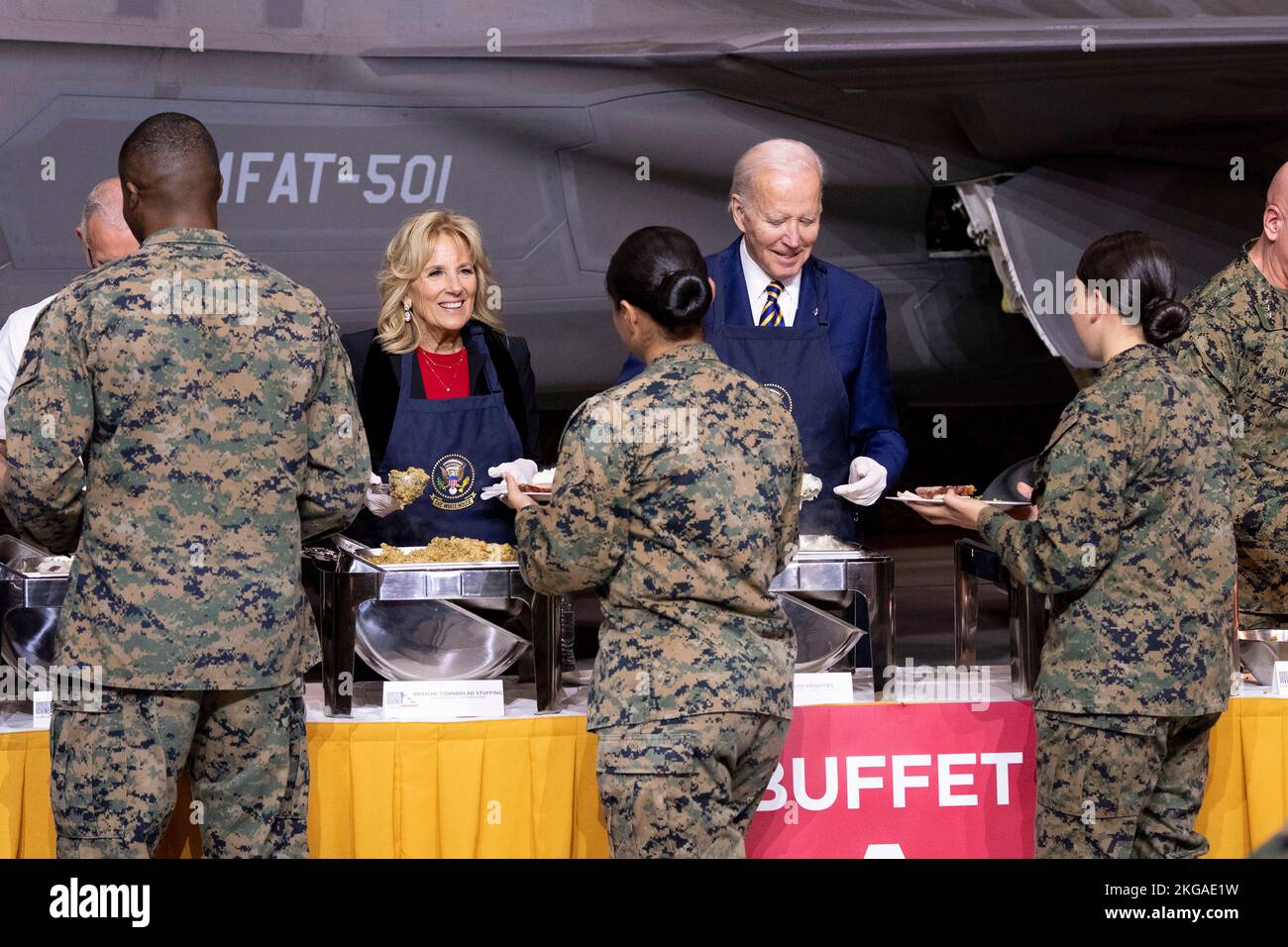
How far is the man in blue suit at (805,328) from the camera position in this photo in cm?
262

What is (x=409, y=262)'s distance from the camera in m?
2.67

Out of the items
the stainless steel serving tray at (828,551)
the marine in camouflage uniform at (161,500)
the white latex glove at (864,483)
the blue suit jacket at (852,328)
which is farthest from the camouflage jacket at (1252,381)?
the marine in camouflage uniform at (161,500)

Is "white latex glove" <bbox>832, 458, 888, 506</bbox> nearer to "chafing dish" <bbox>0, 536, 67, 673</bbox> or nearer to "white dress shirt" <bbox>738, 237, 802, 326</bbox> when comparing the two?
"white dress shirt" <bbox>738, 237, 802, 326</bbox>

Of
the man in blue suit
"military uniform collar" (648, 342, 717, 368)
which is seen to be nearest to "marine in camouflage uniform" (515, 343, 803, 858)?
"military uniform collar" (648, 342, 717, 368)

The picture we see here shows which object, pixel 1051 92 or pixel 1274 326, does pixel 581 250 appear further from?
pixel 1274 326

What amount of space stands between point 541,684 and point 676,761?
0.52 metres

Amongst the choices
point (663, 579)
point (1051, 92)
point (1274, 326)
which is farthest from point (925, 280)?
point (663, 579)

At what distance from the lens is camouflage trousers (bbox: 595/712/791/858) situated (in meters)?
Answer: 1.81

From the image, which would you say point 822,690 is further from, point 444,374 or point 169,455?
point 169,455

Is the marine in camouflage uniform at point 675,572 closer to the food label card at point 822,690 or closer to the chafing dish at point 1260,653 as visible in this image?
the food label card at point 822,690

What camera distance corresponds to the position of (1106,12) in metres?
3.90

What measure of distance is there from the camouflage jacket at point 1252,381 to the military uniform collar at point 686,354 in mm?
1226

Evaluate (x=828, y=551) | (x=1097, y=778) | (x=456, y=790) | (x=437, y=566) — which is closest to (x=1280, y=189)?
(x=828, y=551)

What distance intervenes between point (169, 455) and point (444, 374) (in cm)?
93
